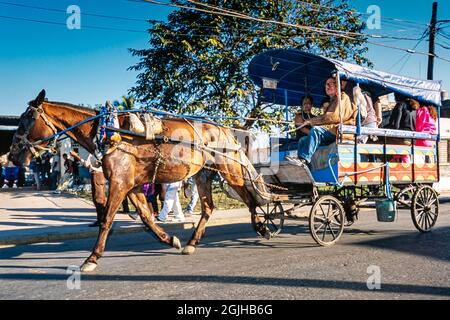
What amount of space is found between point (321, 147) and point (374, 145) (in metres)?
1.15

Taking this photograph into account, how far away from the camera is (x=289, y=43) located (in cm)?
1605

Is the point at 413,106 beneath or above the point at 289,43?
beneath

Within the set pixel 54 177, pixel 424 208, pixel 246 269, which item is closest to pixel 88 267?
pixel 246 269

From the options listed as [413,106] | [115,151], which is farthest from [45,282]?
[413,106]

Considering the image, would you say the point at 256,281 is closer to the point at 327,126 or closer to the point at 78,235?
the point at 327,126

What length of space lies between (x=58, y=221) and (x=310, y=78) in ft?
24.0

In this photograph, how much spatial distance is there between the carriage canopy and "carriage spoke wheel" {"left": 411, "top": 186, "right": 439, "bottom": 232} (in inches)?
71.3

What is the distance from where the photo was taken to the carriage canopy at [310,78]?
666 cm

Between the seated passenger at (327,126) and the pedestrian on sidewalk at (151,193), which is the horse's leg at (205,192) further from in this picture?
the pedestrian on sidewalk at (151,193)

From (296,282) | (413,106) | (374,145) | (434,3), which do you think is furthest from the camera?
(434,3)

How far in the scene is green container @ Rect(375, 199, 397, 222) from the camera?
21.8ft

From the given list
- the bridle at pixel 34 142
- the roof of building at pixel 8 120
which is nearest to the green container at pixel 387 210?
the bridle at pixel 34 142

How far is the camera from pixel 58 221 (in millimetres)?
10227
